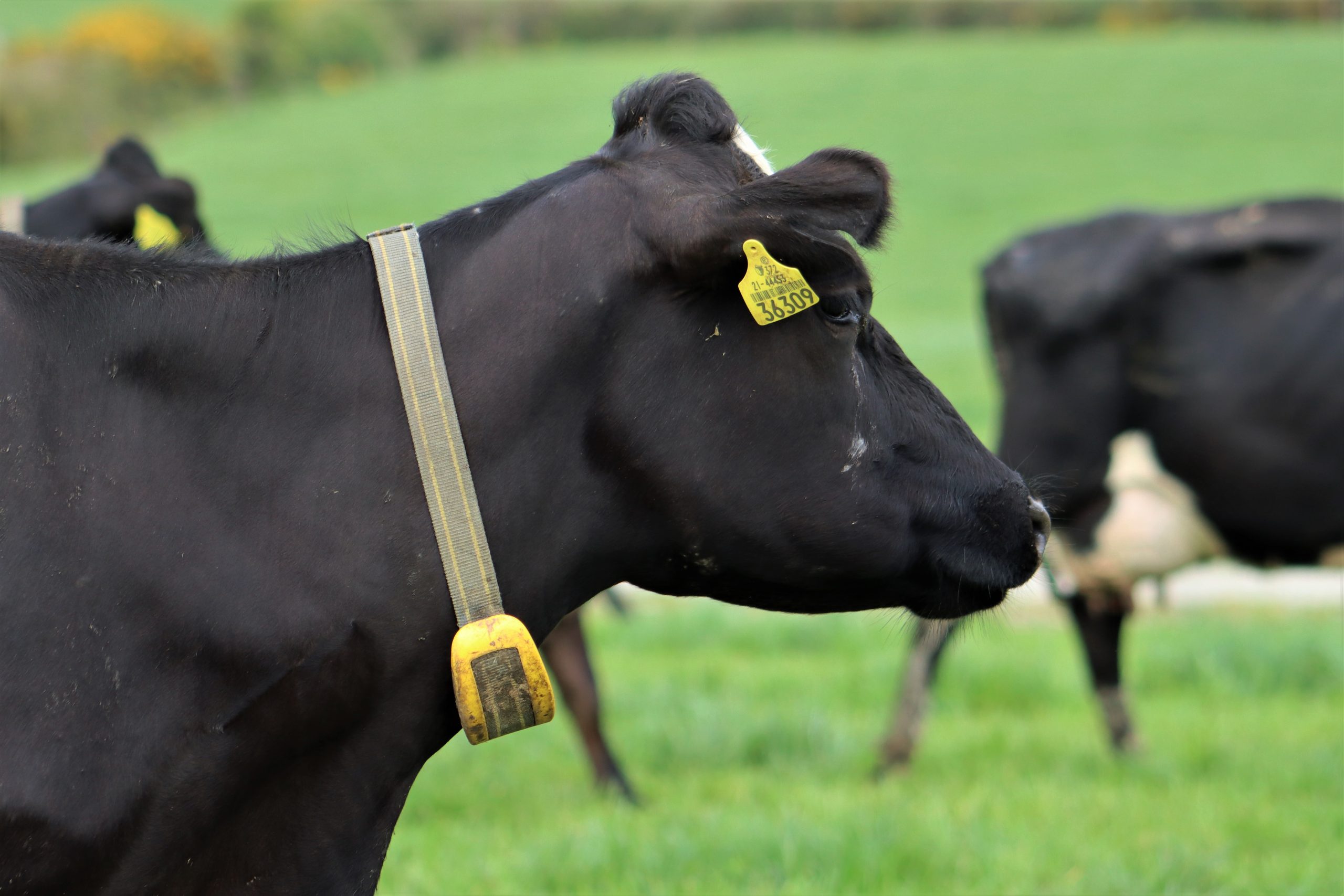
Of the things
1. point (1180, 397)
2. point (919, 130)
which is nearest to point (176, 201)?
point (1180, 397)

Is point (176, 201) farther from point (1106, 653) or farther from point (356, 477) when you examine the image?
point (1106, 653)

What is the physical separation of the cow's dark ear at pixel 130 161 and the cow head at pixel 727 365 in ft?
11.0

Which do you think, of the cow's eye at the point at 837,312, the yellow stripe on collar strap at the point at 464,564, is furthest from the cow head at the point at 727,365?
the yellow stripe on collar strap at the point at 464,564

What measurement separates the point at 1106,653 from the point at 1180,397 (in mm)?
1140

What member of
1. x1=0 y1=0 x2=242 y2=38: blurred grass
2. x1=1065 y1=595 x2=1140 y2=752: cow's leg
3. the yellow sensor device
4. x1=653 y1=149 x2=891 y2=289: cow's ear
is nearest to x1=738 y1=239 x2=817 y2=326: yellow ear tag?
x1=653 y1=149 x2=891 y2=289: cow's ear

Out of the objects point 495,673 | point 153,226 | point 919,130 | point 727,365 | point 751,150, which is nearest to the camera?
point 495,673

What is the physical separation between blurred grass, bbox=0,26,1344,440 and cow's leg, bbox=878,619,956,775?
1440cm

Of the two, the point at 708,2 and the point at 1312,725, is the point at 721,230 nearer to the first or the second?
the point at 1312,725

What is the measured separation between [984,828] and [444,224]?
314 centimetres

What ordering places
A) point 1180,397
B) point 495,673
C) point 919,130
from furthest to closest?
point 919,130
point 1180,397
point 495,673

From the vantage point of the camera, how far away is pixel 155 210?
4.82 metres

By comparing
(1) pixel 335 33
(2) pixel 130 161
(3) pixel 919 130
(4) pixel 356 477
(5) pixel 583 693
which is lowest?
(5) pixel 583 693

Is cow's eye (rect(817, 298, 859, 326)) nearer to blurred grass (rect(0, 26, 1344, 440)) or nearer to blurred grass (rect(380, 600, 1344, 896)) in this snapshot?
blurred grass (rect(380, 600, 1344, 896))

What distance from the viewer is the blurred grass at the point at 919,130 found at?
1182 inches
